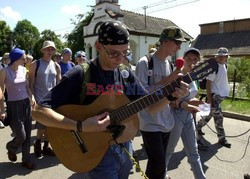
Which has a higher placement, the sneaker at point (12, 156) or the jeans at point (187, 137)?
the jeans at point (187, 137)

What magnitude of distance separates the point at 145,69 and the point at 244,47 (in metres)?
39.4

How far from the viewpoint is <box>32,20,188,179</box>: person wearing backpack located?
1.76 meters

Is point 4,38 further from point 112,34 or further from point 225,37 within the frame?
point 112,34

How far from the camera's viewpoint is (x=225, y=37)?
42000 mm

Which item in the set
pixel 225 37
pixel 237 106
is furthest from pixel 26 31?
pixel 237 106

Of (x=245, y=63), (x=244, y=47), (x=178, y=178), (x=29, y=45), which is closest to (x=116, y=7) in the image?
(x=245, y=63)

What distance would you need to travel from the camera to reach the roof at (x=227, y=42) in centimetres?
3766

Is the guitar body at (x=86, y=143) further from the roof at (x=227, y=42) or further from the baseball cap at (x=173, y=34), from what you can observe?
the roof at (x=227, y=42)

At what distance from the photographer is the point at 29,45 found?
220ft

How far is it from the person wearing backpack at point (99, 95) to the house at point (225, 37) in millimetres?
38751

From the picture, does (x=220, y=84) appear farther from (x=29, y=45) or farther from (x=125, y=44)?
(x=29, y=45)

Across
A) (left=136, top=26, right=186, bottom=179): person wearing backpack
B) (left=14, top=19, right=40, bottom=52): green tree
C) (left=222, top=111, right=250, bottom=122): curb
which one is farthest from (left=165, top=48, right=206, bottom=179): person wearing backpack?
(left=14, top=19, right=40, bottom=52): green tree

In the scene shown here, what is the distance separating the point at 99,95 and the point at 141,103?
394mm

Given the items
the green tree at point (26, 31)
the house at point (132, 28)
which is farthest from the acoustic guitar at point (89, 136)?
the green tree at point (26, 31)
